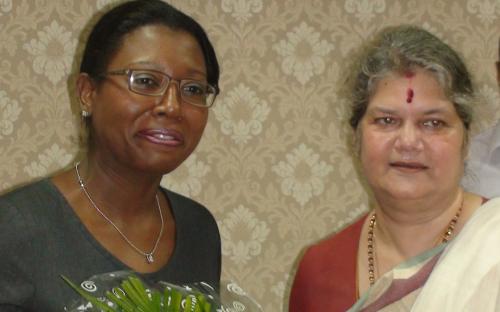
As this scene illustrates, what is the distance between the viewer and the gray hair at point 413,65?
5.17 feet

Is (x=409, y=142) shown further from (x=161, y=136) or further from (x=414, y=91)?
(x=161, y=136)

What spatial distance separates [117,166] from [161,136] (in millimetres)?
148

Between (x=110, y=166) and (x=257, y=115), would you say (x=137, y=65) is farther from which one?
(x=257, y=115)

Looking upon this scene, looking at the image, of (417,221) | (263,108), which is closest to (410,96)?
(417,221)

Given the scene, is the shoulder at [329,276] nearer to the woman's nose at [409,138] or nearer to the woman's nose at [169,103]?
the woman's nose at [409,138]

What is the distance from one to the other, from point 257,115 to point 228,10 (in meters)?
0.39

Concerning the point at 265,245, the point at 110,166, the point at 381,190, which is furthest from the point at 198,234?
the point at 265,245

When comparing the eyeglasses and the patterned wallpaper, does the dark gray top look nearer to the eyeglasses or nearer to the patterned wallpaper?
the eyeglasses

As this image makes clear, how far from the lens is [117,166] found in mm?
1559

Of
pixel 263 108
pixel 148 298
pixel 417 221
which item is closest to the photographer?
pixel 148 298

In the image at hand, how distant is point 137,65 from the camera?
1.46m

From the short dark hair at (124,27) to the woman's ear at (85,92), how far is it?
0.02m

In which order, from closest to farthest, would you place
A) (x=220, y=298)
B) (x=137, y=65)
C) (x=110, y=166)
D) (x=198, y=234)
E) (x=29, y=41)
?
(x=220, y=298) < (x=137, y=65) < (x=110, y=166) < (x=198, y=234) < (x=29, y=41)

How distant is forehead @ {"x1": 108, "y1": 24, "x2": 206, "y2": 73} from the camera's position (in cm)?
147
